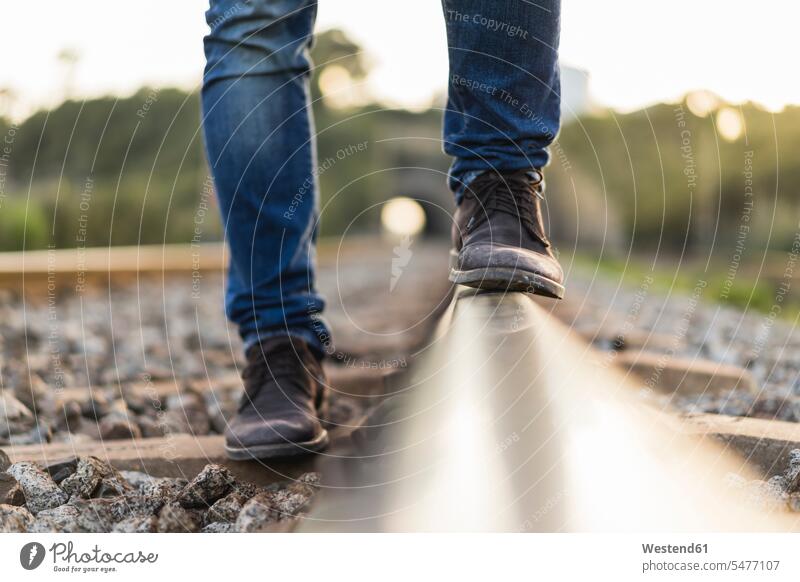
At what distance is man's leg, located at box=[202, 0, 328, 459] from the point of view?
1.44m

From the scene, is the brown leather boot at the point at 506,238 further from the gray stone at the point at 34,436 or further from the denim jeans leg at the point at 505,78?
the gray stone at the point at 34,436

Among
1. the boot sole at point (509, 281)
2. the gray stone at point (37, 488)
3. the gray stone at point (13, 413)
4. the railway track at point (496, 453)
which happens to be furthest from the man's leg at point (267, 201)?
the gray stone at point (13, 413)

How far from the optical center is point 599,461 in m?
1.26

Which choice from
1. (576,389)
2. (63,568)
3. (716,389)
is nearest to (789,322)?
(716,389)

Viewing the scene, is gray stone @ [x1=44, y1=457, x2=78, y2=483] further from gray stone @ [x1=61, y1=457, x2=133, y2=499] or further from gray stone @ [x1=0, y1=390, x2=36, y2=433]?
gray stone @ [x1=0, y1=390, x2=36, y2=433]

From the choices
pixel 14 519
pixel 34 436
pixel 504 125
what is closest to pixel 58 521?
pixel 14 519

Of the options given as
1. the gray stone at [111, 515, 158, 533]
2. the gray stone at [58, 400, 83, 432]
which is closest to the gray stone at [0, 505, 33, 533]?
the gray stone at [111, 515, 158, 533]

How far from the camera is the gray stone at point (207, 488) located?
120cm

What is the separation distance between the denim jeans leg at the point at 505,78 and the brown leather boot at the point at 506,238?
4cm

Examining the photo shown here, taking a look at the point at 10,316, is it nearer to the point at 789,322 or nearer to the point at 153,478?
the point at 153,478

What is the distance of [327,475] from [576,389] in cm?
49

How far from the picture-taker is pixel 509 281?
4.12ft

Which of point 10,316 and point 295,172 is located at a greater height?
point 295,172

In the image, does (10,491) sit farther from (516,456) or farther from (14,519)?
(516,456)
